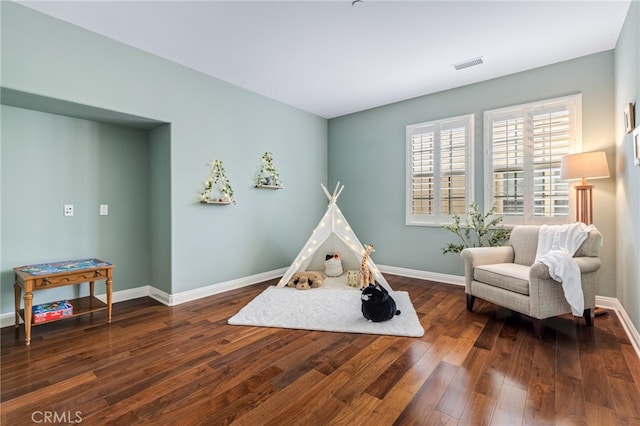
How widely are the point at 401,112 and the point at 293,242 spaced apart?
2.62 m

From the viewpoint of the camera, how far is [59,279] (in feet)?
8.57

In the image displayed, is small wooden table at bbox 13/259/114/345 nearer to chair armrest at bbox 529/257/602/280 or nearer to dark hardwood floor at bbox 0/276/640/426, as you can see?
dark hardwood floor at bbox 0/276/640/426

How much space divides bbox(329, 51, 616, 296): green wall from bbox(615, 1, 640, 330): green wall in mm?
124

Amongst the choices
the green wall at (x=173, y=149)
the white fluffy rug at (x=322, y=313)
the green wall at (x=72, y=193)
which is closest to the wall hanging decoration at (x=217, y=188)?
the green wall at (x=173, y=149)

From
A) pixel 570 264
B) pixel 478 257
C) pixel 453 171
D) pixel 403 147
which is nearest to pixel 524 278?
pixel 570 264

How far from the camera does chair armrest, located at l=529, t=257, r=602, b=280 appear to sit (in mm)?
2465

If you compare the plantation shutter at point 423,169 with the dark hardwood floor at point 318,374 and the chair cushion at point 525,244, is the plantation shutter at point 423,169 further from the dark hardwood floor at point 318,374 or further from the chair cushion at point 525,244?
the dark hardwood floor at point 318,374

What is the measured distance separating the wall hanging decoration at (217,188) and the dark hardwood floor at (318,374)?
1.41 metres

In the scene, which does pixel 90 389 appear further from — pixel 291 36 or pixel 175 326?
pixel 291 36

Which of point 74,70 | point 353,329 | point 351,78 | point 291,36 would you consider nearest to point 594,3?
point 351,78

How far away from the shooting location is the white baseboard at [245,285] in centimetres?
272

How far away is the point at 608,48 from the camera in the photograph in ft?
10.1

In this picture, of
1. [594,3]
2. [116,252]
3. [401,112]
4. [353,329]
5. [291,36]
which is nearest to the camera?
[594,3]

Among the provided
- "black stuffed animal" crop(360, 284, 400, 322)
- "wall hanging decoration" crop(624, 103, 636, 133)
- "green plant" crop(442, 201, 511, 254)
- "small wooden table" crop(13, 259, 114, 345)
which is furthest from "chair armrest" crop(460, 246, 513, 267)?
"small wooden table" crop(13, 259, 114, 345)
